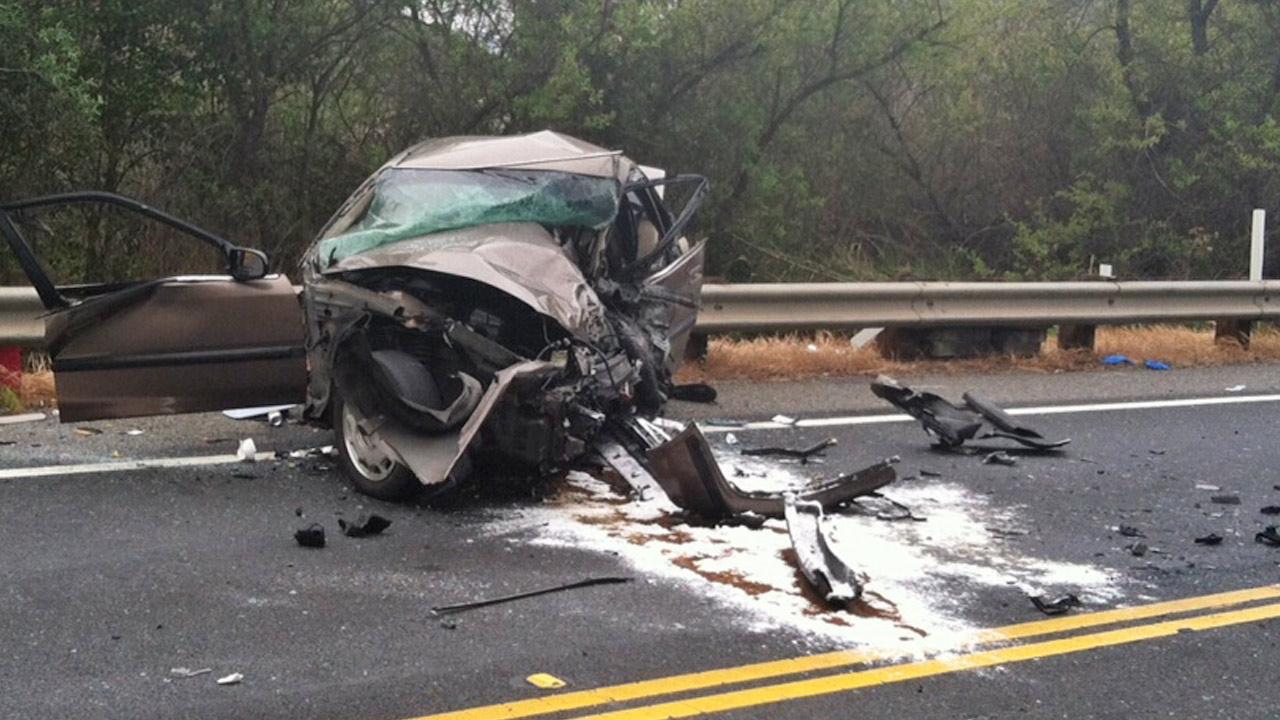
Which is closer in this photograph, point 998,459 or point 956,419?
point 998,459

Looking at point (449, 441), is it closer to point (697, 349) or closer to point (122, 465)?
point (122, 465)

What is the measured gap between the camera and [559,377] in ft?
21.8

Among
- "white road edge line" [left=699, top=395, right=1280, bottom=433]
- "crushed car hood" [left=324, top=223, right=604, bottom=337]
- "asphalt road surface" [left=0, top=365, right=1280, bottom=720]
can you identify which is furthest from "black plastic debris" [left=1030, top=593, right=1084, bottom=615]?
"white road edge line" [left=699, top=395, right=1280, bottom=433]

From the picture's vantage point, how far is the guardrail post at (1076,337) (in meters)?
→ 12.8

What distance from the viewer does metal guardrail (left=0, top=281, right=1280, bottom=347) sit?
11.1m

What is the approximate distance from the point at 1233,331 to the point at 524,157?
8856 millimetres

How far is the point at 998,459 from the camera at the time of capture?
8273 mm

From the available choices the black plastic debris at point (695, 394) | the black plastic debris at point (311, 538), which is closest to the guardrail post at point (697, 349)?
the black plastic debris at point (695, 394)

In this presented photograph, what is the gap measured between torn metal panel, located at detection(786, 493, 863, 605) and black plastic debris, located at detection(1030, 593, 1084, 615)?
66 centimetres

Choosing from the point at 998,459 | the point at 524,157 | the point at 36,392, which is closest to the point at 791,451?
the point at 998,459

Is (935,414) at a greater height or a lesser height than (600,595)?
greater

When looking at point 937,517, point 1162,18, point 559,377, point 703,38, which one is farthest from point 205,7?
point 1162,18

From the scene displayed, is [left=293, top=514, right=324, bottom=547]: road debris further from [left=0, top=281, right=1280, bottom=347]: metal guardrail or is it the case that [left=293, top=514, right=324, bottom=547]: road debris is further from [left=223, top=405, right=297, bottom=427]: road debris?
[left=0, top=281, right=1280, bottom=347]: metal guardrail

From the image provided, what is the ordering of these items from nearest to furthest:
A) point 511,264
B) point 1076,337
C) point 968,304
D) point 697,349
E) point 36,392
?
point 511,264 → point 36,392 → point 697,349 → point 968,304 → point 1076,337
